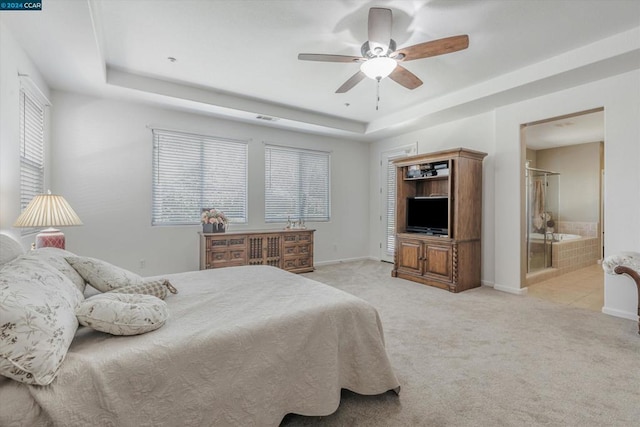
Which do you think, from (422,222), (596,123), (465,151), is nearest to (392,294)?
(422,222)

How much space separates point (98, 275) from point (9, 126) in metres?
1.84

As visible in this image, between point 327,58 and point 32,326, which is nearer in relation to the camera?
point 32,326

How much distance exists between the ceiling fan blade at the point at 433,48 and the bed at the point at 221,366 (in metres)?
2.09

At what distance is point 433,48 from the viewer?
2498 mm

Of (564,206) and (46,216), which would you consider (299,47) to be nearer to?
(46,216)

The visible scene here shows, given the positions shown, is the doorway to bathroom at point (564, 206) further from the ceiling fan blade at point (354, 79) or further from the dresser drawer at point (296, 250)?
the dresser drawer at point (296, 250)

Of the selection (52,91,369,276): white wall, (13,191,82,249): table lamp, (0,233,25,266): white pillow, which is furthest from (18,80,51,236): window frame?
(0,233,25,266): white pillow

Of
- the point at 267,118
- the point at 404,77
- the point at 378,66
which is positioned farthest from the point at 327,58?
the point at 267,118

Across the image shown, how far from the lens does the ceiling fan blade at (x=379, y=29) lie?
218 cm

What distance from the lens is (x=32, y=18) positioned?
2.33m

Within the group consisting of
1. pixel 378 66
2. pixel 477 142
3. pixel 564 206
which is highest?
pixel 378 66

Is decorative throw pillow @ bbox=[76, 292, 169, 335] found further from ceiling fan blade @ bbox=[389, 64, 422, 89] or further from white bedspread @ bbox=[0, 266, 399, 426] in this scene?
ceiling fan blade @ bbox=[389, 64, 422, 89]

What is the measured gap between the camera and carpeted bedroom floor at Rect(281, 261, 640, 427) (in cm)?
171

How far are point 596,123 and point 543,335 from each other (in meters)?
4.60
